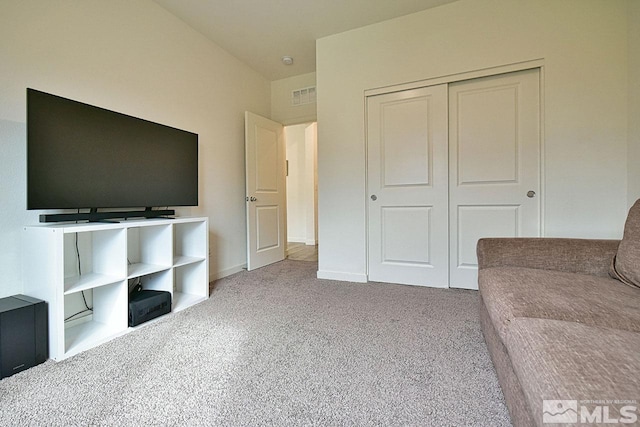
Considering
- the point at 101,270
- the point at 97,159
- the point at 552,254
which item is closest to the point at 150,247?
the point at 101,270

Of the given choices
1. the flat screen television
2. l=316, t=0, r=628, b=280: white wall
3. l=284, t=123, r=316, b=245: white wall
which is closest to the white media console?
the flat screen television

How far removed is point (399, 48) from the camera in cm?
263

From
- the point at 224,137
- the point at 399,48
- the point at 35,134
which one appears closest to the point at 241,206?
the point at 224,137

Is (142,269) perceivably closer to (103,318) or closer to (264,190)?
(103,318)

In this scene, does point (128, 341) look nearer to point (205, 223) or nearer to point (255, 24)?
point (205, 223)

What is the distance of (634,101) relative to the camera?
1.95 m

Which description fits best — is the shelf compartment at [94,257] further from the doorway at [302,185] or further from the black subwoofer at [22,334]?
the doorway at [302,185]

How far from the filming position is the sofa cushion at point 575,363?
52 centimetres

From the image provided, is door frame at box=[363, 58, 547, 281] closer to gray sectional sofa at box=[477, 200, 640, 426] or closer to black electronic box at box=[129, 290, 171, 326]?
gray sectional sofa at box=[477, 200, 640, 426]

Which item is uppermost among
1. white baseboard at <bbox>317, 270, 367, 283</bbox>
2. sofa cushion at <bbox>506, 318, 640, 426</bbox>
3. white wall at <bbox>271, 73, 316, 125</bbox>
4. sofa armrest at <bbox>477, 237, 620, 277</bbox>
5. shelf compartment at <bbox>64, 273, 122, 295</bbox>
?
white wall at <bbox>271, 73, 316, 125</bbox>

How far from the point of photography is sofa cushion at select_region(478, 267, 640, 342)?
0.88 m

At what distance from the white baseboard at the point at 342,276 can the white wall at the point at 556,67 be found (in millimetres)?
47

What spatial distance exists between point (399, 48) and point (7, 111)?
2874 millimetres

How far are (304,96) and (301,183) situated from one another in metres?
2.38
